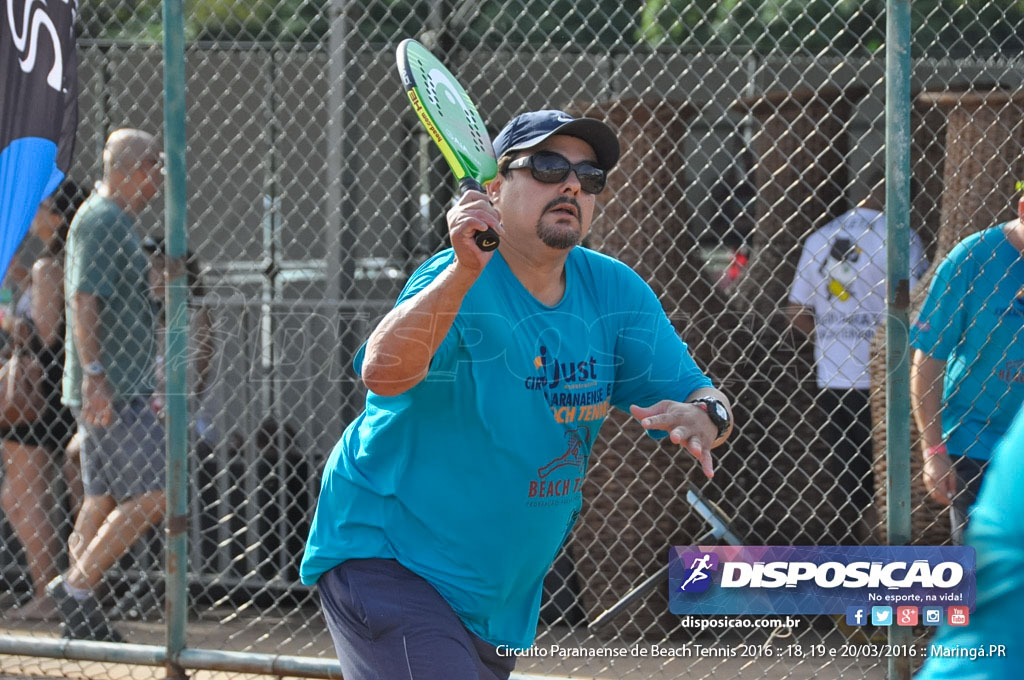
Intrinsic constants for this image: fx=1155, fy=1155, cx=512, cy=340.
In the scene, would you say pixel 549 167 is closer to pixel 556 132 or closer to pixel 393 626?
pixel 556 132

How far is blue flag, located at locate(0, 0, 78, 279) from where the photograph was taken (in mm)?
3744

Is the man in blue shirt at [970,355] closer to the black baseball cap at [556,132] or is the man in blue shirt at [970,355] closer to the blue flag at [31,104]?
the black baseball cap at [556,132]

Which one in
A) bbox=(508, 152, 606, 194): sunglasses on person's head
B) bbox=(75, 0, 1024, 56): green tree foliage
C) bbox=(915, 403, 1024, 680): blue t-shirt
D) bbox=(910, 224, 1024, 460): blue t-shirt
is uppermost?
bbox=(75, 0, 1024, 56): green tree foliage

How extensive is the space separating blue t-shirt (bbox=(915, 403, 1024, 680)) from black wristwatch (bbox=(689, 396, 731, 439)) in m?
1.24

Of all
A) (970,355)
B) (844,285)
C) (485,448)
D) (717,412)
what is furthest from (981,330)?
(485,448)

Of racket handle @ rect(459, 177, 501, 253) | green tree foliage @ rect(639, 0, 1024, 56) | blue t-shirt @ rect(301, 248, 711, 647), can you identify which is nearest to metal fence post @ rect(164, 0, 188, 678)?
blue t-shirt @ rect(301, 248, 711, 647)

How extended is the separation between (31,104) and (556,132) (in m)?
2.00

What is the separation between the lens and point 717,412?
2.73m

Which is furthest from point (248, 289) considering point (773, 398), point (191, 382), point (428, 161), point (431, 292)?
point (431, 292)

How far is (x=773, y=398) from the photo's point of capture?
5.06 meters

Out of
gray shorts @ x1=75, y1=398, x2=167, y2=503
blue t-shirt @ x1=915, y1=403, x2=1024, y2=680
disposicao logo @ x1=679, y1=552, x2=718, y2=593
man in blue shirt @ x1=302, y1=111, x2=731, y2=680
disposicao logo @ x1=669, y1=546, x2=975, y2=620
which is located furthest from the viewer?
gray shorts @ x1=75, y1=398, x2=167, y2=503

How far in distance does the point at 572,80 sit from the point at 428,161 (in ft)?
3.24

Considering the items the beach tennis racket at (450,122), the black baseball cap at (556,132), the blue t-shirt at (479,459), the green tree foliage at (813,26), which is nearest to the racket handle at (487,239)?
the beach tennis racket at (450,122)

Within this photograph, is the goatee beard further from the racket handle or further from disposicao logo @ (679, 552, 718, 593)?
disposicao logo @ (679, 552, 718, 593)
